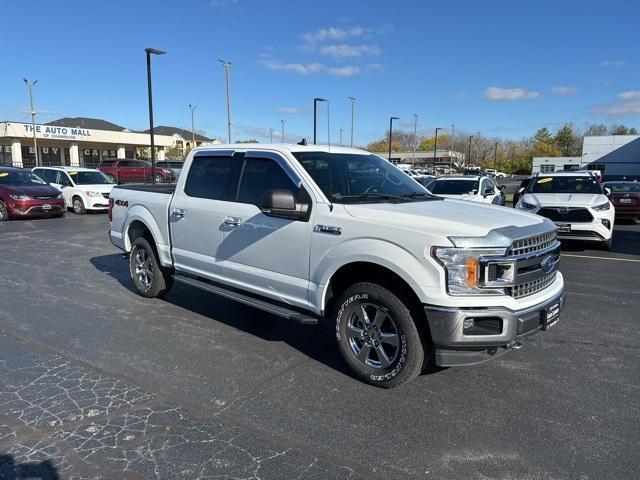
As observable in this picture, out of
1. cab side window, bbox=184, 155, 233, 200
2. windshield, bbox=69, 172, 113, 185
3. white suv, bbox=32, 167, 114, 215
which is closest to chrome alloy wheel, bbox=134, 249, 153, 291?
cab side window, bbox=184, 155, 233, 200

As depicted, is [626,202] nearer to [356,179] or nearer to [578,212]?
[578,212]

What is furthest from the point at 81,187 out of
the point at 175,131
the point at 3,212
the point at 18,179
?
the point at 175,131

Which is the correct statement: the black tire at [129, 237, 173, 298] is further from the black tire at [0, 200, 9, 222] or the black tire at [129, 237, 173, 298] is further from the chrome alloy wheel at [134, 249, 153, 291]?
the black tire at [0, 200, 9, 222]

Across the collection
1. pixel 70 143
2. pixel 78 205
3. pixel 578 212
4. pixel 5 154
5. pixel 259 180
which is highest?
pixel 70 143

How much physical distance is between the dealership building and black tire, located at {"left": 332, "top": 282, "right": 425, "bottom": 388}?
5387 centimetres

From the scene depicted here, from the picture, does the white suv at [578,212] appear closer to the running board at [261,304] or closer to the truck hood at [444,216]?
the truck hood at [444,216]

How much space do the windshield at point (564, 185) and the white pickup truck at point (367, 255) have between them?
7.81 metres

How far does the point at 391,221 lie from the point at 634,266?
7.44m

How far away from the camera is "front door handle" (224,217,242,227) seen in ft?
16.5

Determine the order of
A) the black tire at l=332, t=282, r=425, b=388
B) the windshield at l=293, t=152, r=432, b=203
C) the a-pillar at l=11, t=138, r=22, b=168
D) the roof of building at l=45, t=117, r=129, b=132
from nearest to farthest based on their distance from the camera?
the black tire at l=332, t=282, r=425, b=388 < the windshield at l=293, t=152, r=432, b=203 < the a-pillar at l=11, t=138, r=22, b=168 < the roof of building at l=45, t=117, r=129, b=132

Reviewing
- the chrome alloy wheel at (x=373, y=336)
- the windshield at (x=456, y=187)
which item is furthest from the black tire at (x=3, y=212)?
the chrome alloy wheel at (x=373, y=336)

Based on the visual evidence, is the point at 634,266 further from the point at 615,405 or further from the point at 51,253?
the point at 51,253

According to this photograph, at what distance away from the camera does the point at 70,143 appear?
187 ft

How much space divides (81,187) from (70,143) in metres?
44.6
